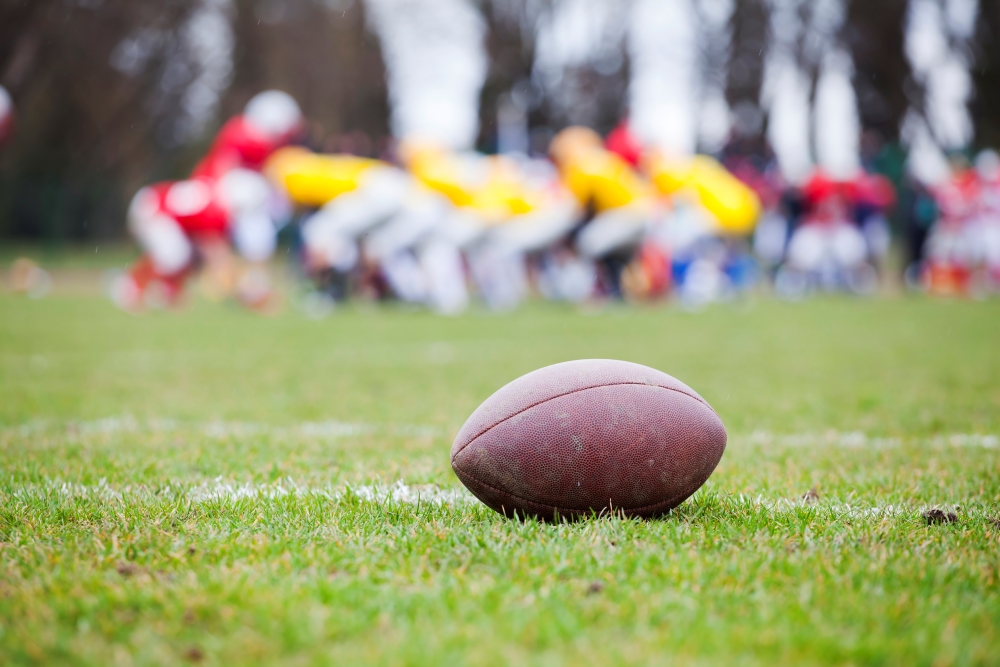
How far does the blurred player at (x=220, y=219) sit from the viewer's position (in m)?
11.7

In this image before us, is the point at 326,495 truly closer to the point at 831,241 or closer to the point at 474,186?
the point at 474,186

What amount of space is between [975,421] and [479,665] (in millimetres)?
3277

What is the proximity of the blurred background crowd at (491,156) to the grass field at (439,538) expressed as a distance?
23.7ft

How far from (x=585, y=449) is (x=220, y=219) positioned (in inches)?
400

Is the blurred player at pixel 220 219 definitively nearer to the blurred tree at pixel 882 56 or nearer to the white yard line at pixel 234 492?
the white yard line at pixel 234 492

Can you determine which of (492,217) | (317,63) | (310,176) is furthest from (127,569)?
(317,63)

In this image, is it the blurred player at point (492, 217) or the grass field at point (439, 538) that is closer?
the grass field at point (439, 538)

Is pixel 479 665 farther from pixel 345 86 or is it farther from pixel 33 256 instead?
pixel 345 86

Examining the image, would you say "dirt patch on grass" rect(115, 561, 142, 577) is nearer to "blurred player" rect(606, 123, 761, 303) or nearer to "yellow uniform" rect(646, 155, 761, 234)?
"blurred player" rect(606, 123, 761, 303)

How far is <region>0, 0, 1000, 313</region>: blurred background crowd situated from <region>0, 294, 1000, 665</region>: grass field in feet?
23.7

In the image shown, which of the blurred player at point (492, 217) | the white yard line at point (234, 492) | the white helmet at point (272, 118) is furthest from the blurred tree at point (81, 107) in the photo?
the white yard line at point (234, 492)

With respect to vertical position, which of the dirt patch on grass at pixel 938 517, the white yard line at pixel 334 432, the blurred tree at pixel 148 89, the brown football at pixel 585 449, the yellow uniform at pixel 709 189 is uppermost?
the blurred tree at pixel 148 89

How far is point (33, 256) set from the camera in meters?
27.0

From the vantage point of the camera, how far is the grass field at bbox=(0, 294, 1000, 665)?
1610 mm
